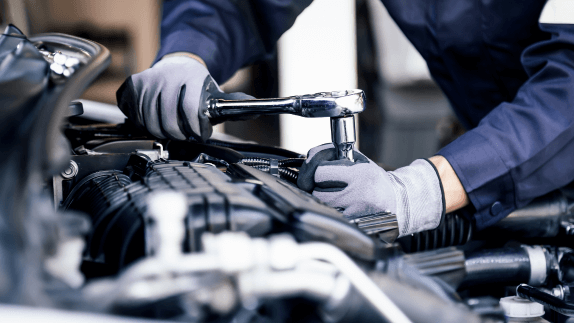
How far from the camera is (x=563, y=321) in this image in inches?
21.8

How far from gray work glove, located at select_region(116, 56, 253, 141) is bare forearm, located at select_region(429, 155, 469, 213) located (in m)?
0.37

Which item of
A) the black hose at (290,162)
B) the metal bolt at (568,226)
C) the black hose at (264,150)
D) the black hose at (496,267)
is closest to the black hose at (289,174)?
the black hose at (290,162)

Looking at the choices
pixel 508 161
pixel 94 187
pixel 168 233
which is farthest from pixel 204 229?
pixel 508 161

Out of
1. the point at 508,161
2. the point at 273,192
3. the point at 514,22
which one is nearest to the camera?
the point at 273,192

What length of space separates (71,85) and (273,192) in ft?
0.53

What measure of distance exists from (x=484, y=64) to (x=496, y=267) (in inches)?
22.3

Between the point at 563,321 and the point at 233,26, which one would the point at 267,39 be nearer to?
the point at 233,26

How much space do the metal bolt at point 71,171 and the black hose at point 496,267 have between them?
1.65 ft

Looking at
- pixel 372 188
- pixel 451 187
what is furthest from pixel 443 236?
pixel 372 188

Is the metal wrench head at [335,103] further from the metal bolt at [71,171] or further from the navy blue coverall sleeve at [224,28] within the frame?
the navy blue coverall sleeve at [224,28]

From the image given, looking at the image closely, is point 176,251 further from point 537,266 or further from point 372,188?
point 537,266

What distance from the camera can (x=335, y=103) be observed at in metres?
0.51

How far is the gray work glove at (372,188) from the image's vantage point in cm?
55

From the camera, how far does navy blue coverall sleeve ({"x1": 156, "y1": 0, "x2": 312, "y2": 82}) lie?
0.98 meters
